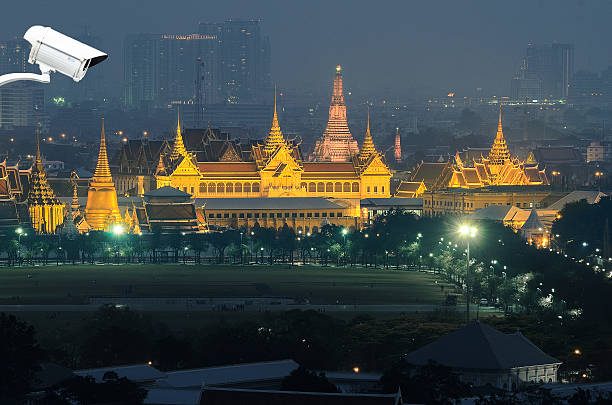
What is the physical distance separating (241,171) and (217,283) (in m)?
61.6

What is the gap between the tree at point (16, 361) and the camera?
46.8 metres

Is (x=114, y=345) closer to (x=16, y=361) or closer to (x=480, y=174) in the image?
(x=16, y=361)

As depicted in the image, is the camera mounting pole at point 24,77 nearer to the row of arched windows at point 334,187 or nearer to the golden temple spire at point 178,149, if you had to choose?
the golden temple spire at point 178,149

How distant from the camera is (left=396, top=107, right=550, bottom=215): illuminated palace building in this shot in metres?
150

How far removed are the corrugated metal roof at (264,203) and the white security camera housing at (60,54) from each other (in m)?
109

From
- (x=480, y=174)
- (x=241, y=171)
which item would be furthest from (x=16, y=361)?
(x=480, y=174)

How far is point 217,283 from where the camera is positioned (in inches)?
3797

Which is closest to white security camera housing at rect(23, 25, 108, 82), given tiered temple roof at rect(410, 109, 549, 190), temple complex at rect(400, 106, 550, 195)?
temple complex at rect(400, 106, 550, 195)

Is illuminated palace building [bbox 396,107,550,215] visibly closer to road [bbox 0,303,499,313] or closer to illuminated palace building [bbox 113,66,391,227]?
illuminated palace building [bbox 113,66,391,227]

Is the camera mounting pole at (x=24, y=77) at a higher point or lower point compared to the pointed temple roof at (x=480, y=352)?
higher

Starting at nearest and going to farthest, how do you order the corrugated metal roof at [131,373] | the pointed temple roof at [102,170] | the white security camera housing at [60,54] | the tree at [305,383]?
the white security camera housing at [60,54], the tree at [305,383], the corrugated metal roof at [131,373], the pointed temple roof at [102,170]

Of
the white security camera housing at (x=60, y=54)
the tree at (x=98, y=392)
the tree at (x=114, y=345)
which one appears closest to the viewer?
the white security camera housing at (x=60, y=54)

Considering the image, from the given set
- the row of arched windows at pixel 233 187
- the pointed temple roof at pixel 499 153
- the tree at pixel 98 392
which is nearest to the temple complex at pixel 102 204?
the row of arched windows at pixel 233 187

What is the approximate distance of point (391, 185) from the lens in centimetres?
16862
